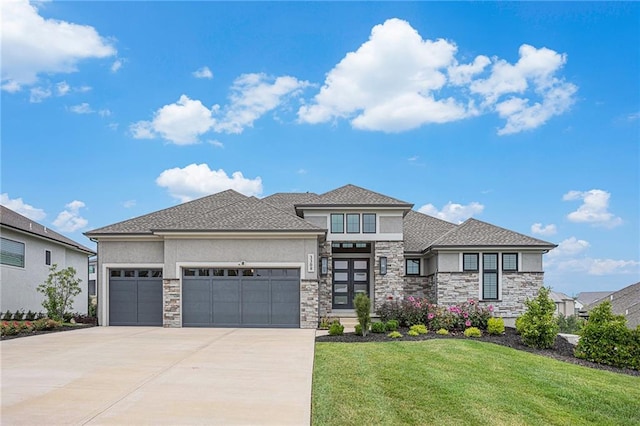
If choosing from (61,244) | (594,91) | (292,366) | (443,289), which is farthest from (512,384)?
(61,244)

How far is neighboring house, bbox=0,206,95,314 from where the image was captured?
22.4m

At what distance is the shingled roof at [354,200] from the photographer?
72.0 ft

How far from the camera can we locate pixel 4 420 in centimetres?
714

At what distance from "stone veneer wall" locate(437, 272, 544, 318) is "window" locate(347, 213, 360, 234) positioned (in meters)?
3.92

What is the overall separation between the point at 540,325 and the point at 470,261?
21.7 feet

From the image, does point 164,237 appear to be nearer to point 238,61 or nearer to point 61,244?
point 238,61

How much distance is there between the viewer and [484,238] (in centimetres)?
2247

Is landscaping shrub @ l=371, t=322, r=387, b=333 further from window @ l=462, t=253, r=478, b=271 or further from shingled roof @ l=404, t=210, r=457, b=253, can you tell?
shingled roof @ l=404, t=210, r=457, b=253

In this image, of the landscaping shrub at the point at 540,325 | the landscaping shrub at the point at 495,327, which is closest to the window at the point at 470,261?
the landscaping shrub at the point at 495,327

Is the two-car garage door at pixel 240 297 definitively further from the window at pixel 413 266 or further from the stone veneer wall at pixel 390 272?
the window at pixel 413 266

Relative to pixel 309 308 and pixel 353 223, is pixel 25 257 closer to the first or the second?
pixel 309 308

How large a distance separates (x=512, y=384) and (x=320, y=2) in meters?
Result: 13.2

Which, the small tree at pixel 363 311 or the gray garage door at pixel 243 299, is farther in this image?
the gray garage door at pixel 243 299

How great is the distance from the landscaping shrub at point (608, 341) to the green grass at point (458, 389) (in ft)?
4.66
